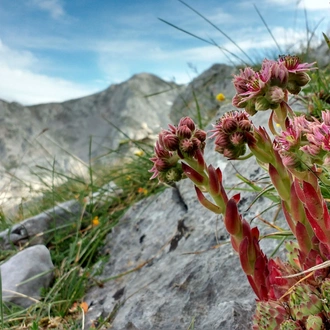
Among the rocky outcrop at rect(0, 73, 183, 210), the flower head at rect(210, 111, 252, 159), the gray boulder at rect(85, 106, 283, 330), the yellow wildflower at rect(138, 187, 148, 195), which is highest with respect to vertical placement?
the rocky outcrop at rect(0, 73, 183, 210)

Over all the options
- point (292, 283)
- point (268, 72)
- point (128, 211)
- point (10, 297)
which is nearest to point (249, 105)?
point (268, 72)

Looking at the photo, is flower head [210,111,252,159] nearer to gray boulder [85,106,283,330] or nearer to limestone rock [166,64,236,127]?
gray boulder [85,106,283,330]

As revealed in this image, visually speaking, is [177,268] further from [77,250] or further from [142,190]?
[142,190]

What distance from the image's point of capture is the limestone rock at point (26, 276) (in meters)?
2.35

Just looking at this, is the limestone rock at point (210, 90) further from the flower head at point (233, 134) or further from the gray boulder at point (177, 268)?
the flower head at point (233, 134)

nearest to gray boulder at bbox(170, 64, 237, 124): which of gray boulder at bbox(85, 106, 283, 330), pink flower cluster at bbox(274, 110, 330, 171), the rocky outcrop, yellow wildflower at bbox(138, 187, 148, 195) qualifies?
yellow wildflower at bbox(138, 187, 148, 195)

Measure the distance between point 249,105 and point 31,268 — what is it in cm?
185

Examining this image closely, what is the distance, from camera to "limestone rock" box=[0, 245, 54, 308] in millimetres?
2346

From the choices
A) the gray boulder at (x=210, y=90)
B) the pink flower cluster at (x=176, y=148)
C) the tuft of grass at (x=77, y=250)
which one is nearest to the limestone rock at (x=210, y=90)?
the gray boulder at (x=210, y=90)

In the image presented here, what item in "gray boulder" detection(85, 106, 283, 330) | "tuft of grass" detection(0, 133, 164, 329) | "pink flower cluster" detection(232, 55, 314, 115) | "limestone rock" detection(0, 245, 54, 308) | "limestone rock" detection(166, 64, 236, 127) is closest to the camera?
"pink flower cluster" detection(232, 55, 314, 115)

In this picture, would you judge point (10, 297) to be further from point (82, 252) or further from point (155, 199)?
point (155, 199)

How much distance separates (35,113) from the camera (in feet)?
33.0

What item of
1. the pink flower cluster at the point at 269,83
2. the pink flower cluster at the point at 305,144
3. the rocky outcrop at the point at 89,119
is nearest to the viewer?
the pink flower cluster at the point at 305,144

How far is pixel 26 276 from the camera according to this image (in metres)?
2.40
